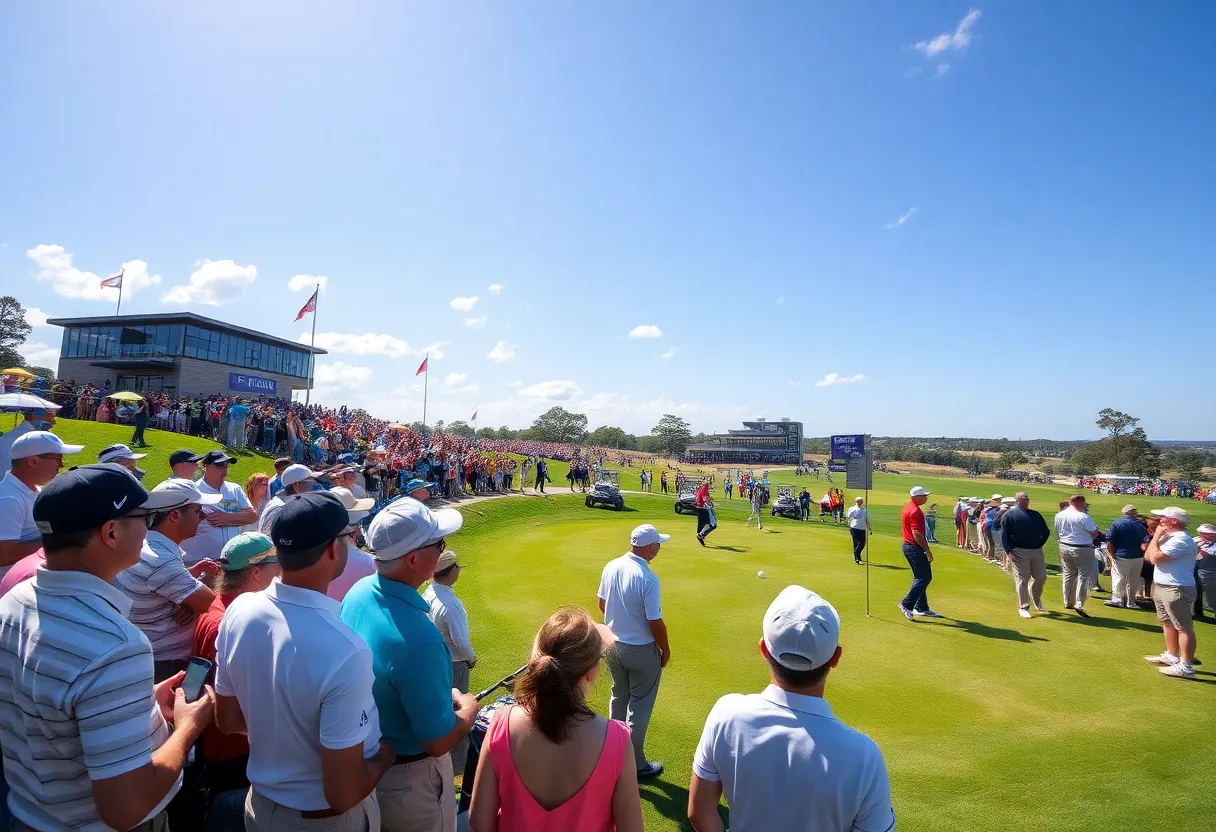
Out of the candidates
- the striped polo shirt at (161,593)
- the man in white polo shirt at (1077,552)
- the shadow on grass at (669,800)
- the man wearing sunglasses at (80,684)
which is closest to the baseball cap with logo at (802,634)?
the man wearing sunglasses at (80,684)

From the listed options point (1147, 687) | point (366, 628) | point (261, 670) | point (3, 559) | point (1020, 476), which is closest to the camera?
point (261, 670)

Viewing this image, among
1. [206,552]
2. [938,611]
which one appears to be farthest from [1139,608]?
[206,552]

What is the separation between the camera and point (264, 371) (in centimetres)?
4562

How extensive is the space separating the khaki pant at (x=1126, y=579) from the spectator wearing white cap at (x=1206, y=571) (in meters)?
0.78

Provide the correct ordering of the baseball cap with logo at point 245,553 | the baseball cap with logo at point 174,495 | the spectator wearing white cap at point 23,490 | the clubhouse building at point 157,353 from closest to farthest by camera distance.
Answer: the baseball cap with logo at point 174,495
the baseball cap with logo at point 245,553
the spectator wearing white cap at point 23,490
the clubhouse building at point 157,353

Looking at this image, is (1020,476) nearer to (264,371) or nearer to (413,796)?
(264,371)

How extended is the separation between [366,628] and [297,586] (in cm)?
41

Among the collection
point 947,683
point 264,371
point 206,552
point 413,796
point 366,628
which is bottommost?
point 947,683

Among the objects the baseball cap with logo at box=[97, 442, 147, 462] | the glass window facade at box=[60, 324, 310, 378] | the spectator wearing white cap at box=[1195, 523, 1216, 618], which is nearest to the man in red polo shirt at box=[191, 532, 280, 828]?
the baseball cap with logo at box=[97, 442, 147, 462]

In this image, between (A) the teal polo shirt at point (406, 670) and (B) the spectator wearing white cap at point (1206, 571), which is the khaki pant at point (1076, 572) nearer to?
(B) the spectator wearing white cap at point (1206, 571)

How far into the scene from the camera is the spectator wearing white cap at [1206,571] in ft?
31.9

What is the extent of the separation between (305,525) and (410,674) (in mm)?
786

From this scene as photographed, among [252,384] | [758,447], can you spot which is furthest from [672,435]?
[252,384]

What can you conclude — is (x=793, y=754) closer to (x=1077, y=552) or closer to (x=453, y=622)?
(x=453, y=622)
